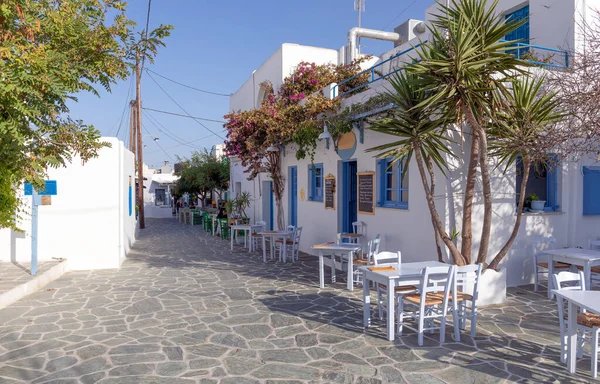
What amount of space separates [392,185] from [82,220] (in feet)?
21.5

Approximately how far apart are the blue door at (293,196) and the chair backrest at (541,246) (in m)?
6.80

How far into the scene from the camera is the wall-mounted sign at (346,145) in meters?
9.94

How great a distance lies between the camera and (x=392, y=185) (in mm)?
8953

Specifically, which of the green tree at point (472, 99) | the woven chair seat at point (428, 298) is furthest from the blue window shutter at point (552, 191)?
the woven chair seat at point (428, 298)

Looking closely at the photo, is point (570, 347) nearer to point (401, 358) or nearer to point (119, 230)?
point (401, 358)

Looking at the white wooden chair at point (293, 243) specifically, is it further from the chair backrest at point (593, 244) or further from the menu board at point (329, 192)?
the chair backrest at point (593, 244)

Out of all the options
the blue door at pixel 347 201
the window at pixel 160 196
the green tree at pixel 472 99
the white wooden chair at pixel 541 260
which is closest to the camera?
the green tree at pixel 472 99

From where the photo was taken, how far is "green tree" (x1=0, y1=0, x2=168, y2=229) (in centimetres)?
411

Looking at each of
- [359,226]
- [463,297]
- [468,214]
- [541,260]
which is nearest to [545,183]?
[541,260]

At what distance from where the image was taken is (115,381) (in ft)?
13.7

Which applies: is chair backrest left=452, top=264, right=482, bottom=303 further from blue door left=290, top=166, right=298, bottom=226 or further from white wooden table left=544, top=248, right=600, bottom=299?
blue door left=290, top=166, right=298, bottom=226

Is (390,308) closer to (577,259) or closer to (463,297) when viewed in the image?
(463,297)

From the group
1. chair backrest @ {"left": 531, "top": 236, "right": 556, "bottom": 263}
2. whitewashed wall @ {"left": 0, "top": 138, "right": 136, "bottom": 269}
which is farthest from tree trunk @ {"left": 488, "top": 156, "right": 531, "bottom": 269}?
whitewashed wall @ {"left": 0, "top": 138, "right": 136, "bottom": 269}

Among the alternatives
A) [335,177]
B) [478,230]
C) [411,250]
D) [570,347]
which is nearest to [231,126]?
[335,177]
